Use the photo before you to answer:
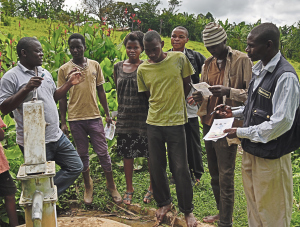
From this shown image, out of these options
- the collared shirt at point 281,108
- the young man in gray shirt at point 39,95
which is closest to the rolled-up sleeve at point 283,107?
the collared shirt at point 281,108

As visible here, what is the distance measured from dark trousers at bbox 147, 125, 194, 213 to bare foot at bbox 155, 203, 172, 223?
0.66 feet

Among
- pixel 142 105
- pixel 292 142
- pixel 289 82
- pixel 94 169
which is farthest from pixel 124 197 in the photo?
pixel 289 82

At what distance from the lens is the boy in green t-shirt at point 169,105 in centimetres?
272

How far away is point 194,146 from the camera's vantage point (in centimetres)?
367

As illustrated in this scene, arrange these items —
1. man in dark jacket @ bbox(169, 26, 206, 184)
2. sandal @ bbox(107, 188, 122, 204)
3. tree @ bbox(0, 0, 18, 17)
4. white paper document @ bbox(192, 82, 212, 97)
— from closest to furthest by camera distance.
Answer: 1. white paper document @ bbox(192, 82, 212, 97)
2. sandal @ bbox(107, 188, 122, 204)
3. man in dark jacket @ bbox(169, 26, 206, 184)
4. tree @ bbox(0, 0, 18, 17)

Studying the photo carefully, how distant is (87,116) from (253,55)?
1901 mm

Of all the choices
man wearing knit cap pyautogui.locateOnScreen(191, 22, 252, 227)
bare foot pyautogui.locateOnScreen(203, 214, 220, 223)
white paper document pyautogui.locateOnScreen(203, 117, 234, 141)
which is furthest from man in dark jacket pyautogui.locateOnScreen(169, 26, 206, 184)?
white paper document pyautogui.locateOnScreen(203, 117, 234, 141)

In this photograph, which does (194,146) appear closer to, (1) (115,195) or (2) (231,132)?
(1) (115,195)

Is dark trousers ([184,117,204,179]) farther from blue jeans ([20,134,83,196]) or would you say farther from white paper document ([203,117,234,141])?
blue jeans ([20,134,83,196])

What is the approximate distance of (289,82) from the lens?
1.82 metres

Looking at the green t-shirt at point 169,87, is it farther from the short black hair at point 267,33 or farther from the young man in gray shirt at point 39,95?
the short black hair at point 267,33

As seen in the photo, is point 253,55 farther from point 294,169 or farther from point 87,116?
point 294,169

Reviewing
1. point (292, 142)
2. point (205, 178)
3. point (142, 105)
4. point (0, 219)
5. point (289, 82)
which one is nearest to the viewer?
point (289, 82)

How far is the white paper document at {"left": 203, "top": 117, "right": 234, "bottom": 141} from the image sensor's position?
2.11 m
